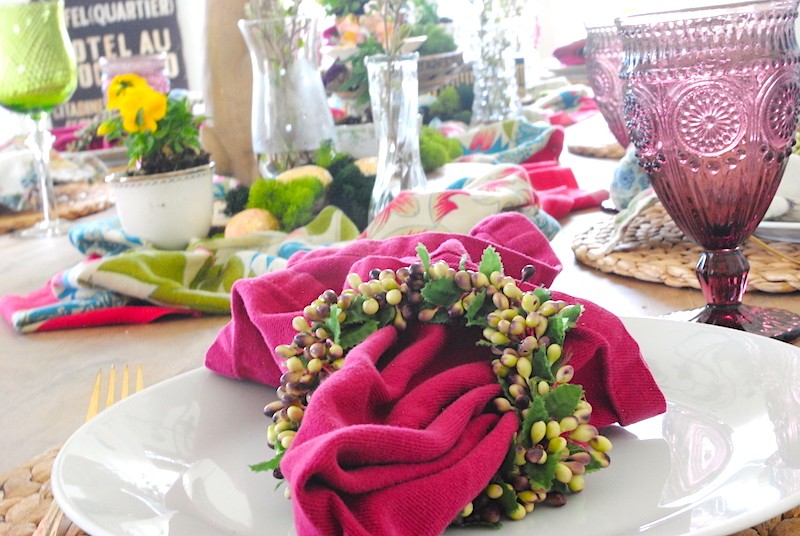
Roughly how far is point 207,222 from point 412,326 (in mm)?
690

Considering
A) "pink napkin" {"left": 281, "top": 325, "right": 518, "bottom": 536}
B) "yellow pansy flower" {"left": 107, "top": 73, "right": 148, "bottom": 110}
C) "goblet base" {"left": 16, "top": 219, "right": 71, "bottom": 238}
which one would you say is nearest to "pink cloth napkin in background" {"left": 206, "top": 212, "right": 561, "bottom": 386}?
"pink napkin" {"left": 281, "top": 325, "right": 518, "bottom": 536}

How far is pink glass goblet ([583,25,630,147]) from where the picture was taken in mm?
1013

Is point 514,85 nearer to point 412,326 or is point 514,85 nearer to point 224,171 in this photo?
point 224,171

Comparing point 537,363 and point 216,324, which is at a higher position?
point 537,363

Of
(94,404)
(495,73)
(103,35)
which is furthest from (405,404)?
(103,35)

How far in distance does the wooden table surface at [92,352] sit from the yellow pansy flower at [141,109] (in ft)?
0.84

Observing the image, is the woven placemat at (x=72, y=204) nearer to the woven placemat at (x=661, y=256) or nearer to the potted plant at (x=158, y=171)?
the potted plant at (x=158, y=171)

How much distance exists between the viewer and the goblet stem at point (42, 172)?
132 cm

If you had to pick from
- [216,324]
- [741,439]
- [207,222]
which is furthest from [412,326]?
Answer: [207,222]

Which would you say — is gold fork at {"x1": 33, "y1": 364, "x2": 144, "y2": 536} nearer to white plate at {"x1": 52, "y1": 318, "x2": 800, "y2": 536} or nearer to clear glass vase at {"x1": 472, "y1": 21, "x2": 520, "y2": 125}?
white plate at {"x1": 52, "y1": 318, "x2": 800, "y2": 536}

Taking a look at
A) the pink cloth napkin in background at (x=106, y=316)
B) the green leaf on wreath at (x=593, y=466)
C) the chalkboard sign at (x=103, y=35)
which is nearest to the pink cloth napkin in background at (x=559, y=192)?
the pink cloth napkin in background at (x=106, y=316)

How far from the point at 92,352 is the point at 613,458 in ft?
1.60

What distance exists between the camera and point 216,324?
80 centimetres

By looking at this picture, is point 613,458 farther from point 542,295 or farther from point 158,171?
point 158,171
